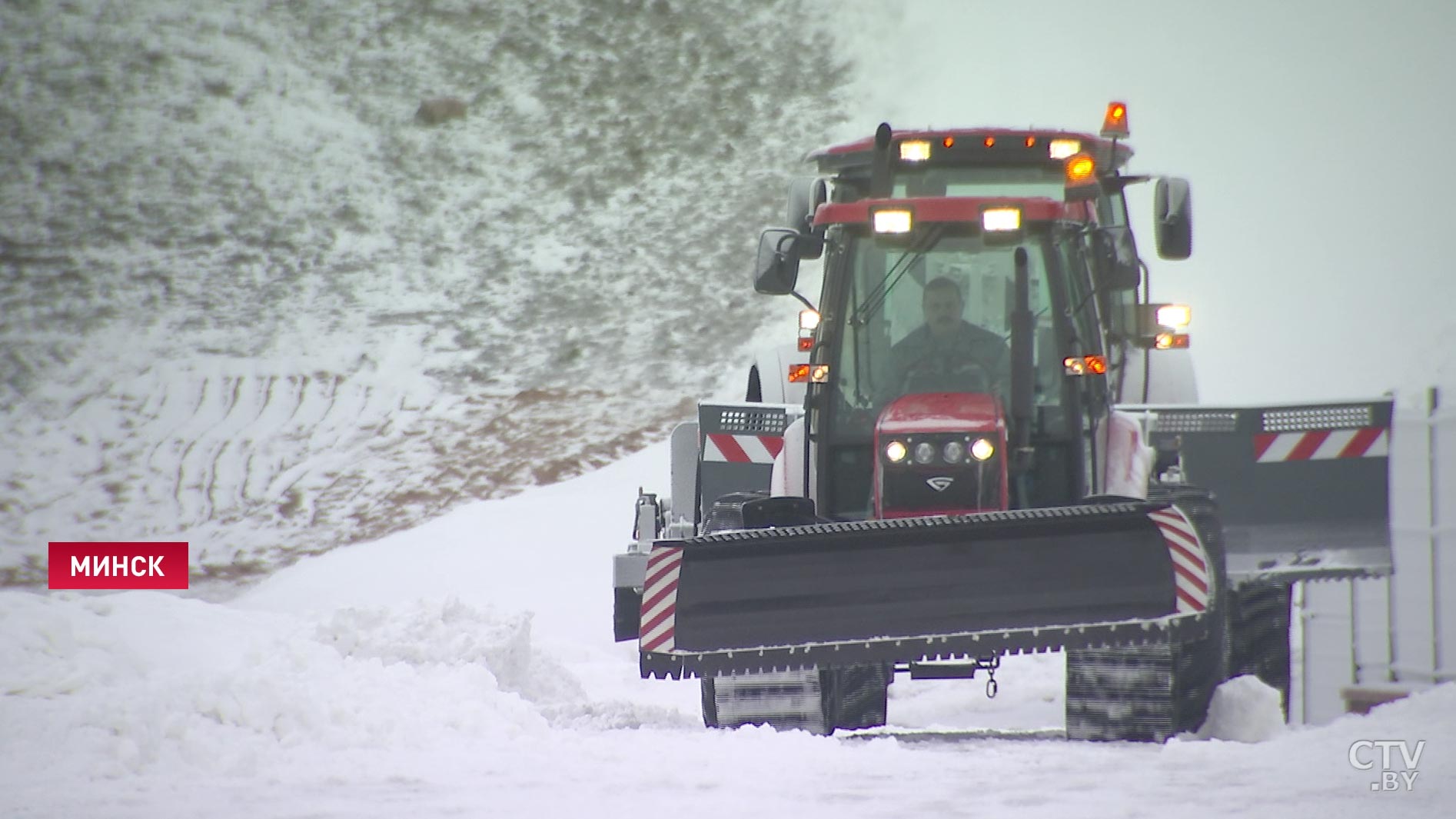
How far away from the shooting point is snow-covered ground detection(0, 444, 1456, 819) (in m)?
5.02

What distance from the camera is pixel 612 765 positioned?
18.6ft

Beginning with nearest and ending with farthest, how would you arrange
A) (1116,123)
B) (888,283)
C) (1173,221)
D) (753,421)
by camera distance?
(888,283), (1173,221), (753,421), (1116,123)

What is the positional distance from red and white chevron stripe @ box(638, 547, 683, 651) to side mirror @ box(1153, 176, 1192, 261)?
8.69 ft

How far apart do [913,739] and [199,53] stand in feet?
78.0

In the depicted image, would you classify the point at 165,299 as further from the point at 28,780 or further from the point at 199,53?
the point at 28,780

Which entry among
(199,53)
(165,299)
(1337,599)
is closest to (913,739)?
(1337,599)

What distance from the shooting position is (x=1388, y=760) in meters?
5.42

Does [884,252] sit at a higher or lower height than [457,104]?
lower

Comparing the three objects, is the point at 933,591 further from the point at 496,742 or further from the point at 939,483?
the point at 496,742

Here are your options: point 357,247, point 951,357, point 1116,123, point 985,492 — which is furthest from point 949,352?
point 357,247

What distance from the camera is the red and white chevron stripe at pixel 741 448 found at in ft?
26.2

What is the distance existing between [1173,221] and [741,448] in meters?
2.30

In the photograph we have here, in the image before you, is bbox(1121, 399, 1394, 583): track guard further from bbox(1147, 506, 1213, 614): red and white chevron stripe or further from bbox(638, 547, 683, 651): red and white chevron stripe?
bbox(638, 547, 683, 651): red and white chevron stripe

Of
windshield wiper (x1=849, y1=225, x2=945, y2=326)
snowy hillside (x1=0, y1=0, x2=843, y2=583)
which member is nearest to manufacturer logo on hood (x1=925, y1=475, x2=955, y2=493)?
windshield wiper (x1=849, y1=225, x2=945, y2=326)
